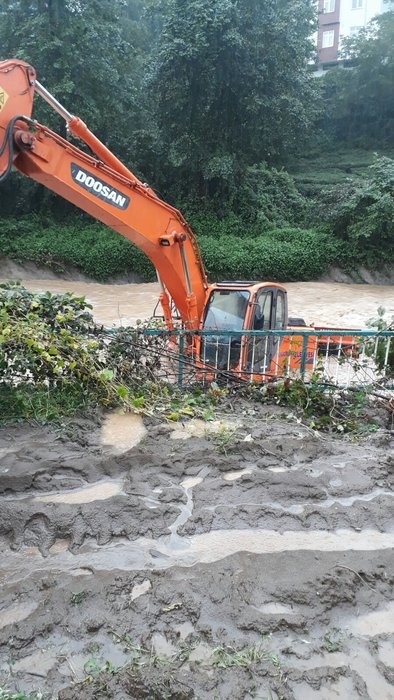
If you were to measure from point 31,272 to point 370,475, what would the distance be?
66.7 feet

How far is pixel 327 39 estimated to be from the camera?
153 feet

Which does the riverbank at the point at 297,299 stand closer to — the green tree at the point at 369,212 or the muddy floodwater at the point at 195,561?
the green tree at the point at 369,212

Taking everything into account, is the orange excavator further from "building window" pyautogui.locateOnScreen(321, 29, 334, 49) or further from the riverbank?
"building window" pyautogui.locateOnScreen(321, 29, 334, 49)

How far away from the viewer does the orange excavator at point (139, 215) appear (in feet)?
20.3

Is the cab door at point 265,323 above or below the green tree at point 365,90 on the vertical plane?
below

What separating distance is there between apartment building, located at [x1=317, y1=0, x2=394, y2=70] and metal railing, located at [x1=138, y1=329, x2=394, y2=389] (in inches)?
1792

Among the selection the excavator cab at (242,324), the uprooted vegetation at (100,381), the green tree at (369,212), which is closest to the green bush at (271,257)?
the green tree at (369,212)

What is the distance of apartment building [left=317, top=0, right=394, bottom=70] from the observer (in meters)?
44.6

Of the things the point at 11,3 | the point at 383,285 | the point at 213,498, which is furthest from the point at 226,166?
the point at 213,498

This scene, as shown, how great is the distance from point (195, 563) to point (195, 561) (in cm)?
2

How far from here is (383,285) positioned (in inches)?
910

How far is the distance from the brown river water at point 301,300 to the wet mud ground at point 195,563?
10.1 meters

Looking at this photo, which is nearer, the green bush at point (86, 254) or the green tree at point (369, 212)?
the green tree at point (369, 212)

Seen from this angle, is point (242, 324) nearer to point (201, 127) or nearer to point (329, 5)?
point (201, 127)
